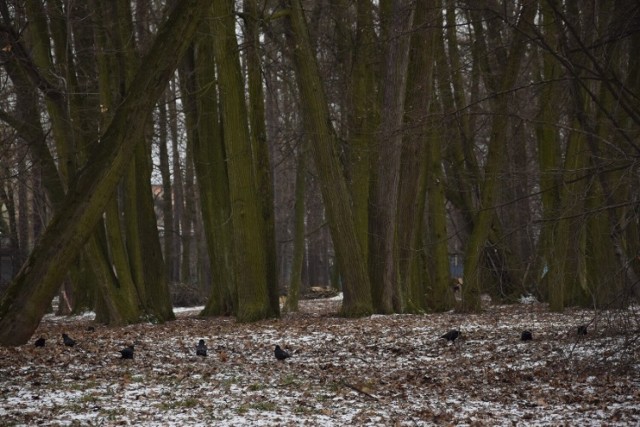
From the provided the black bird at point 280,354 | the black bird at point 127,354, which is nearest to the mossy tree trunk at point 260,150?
the black bird at point 280,354

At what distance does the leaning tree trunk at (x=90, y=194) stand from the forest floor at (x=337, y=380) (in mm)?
667

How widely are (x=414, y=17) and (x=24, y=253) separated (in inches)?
658

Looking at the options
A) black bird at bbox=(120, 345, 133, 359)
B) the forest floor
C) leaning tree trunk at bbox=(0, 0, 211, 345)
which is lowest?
the forest floor

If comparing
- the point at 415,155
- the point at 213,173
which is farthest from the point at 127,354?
the point at 213,173

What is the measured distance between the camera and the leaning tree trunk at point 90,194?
920cm

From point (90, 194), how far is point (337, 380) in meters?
3.47

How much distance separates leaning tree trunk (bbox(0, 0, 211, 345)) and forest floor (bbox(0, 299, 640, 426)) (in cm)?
67

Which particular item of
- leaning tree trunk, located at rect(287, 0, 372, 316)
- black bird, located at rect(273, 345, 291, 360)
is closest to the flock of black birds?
black bird, located at rect(273, 345, 291, 360)

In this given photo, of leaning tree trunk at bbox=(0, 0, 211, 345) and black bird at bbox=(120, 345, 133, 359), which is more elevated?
leaning tree trunk at bbox=(0, 0, 211, 345)

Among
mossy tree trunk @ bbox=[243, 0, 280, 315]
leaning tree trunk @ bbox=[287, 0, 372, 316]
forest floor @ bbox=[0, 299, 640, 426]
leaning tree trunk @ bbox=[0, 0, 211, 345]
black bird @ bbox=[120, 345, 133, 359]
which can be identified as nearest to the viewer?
forest floor @ bbox=[0, 299, 640, 426]

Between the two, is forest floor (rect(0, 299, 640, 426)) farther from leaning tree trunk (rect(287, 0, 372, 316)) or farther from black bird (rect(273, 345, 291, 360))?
leaning tree trunk (rect(287, 0, 372, 316))

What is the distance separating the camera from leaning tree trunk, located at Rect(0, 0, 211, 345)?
9195mm

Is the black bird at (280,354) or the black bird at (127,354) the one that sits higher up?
the black bird at (127,354)

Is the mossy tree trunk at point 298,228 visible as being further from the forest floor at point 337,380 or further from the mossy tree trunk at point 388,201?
the forest floor at point 337,380
